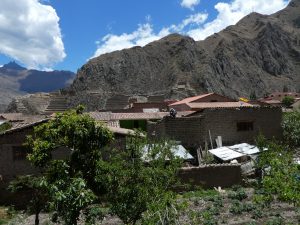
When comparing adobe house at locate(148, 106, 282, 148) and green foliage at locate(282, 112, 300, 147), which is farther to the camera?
green foliage at locate(282, 112, 300, 147)

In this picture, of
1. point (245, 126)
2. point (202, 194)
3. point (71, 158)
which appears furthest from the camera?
point (245, 126)

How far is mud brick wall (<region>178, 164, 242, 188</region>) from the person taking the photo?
2191 cm

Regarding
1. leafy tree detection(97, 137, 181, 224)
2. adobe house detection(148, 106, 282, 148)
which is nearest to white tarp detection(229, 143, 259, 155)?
adobe house detection(148, 106, 282, 148)

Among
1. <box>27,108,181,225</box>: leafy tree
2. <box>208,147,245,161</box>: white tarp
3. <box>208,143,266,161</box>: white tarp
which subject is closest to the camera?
<box>27,108,181,225</box>: leafy tree

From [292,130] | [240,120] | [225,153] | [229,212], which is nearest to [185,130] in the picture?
[225,153]

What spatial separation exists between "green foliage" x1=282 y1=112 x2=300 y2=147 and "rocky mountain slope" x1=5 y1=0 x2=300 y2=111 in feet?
253

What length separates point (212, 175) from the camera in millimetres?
22234

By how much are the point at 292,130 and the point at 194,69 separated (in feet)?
366

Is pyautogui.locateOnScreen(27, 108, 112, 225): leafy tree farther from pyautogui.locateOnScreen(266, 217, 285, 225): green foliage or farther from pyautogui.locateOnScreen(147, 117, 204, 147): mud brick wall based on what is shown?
pyautogui.locateOnScreen(147, 117, 204, 147): mud brick wall

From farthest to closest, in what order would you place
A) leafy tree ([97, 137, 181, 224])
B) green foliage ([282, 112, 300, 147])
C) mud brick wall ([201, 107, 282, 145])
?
green foliage ([282, 112, 300, 147])
mud brick wall ([201, 107, 282, 145])
leafy tree ([97, 137, 181, 224])

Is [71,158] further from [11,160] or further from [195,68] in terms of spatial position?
[195,68]

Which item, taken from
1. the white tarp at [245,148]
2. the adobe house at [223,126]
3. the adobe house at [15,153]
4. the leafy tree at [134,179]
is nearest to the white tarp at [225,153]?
the white tarp at [245,148]

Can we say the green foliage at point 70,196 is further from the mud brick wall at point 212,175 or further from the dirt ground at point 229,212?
the mud brick wall at point 212,175

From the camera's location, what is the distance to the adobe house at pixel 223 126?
1117 inches
